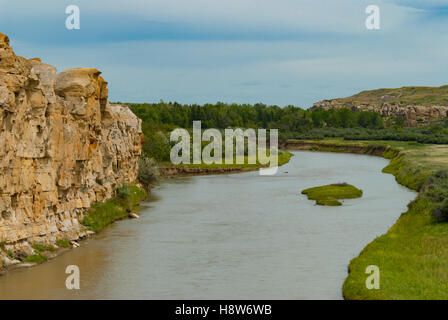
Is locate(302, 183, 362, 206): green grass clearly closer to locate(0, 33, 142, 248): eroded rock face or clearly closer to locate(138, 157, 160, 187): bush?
locate(138, 157, 160, 187): bush

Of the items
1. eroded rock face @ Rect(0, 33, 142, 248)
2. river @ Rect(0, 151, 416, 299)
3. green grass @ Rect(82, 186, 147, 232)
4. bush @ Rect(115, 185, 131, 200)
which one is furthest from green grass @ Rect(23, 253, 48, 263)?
bush @ Rect(115, 185, 131, 200)

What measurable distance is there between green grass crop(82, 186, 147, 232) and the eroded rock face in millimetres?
626

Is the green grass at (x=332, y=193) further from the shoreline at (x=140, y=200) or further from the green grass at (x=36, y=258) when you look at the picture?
the green grass at (x=36, y=258)

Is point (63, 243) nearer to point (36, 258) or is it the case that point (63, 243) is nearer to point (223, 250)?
point (36, 258)

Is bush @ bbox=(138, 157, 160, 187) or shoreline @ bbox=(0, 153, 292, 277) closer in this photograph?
shoreline @ bbox=(0, 153, 292, 277)

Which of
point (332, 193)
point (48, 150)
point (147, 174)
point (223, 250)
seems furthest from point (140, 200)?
point (48, 150)

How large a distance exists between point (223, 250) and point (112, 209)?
13.2 meters

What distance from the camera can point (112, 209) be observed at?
149ft

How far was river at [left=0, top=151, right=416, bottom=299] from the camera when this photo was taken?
27.2 m

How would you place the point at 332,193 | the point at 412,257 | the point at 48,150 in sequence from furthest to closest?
the point at 332,193, the point at 48,150, the point at 412,257

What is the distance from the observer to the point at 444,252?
99.5ft

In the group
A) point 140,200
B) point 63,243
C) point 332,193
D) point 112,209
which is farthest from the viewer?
point 332,193
